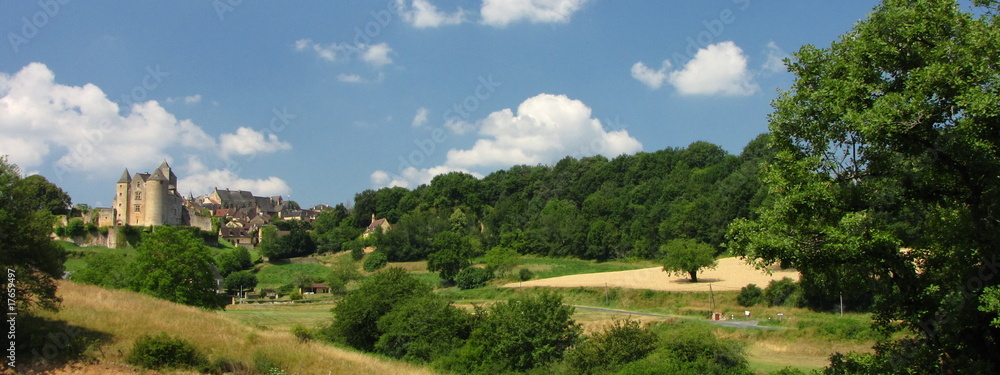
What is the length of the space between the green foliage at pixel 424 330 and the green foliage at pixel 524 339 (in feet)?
7.95

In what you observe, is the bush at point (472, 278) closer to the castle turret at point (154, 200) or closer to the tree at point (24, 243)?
the castle turret at point (154, 200)

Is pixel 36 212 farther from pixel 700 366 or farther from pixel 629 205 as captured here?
pixel 629 205

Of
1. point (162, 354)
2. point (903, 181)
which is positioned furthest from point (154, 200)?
point (903, 181)

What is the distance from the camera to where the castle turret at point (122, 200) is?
105312mm

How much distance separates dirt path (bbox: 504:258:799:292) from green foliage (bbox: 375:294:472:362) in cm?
2353

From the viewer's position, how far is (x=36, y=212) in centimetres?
1673

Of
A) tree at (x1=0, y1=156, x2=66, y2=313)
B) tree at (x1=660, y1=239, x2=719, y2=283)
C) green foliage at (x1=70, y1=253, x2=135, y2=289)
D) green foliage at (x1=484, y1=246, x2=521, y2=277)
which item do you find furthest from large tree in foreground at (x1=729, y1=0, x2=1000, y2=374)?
green foliage at (x1=484, y1=246, x2=521, y2=277)

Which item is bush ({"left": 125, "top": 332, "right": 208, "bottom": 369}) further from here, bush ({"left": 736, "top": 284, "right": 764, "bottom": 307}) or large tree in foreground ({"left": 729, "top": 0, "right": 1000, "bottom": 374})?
bush ({"left": 736, "top": 284, "right": 764, "bottom": 307})

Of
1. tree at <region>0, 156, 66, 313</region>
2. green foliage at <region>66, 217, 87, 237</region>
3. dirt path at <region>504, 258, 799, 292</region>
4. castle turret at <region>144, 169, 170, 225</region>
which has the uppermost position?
castle turret at <region>144, 169, 170, 225</region>

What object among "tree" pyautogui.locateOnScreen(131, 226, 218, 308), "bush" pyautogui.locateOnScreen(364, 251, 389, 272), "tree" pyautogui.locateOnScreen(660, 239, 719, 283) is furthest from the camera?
"bush" pyautogui.locateOnScreen(364, 251, 389, 272)

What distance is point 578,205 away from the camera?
13738 centimetres

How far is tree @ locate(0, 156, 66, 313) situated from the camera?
15227 mm

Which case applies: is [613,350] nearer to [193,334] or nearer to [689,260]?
[193,334]

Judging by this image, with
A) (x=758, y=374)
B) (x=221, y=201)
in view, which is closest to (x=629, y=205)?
(x=758, y=374)
